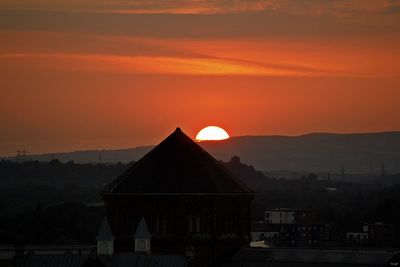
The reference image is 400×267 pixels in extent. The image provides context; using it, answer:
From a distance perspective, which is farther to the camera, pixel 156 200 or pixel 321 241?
pixel 321 241

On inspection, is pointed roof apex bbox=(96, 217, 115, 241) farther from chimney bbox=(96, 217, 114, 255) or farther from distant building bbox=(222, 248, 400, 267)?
distant building bbox=(222, 248, 400, 267)

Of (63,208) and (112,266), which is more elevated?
(63,208)

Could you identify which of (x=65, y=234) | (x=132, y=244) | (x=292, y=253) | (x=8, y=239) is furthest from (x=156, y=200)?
(x=65, y=234)

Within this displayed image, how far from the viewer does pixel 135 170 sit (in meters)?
89.7

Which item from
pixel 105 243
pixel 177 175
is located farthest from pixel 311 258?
pixel 105 243

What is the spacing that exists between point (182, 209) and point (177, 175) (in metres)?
2.32

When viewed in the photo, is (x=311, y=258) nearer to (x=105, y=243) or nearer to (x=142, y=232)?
(x=142, y=232)

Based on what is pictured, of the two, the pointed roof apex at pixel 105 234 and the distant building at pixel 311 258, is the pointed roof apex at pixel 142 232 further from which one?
the distant building at pixel 311 258

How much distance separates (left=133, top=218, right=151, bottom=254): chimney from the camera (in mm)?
85188

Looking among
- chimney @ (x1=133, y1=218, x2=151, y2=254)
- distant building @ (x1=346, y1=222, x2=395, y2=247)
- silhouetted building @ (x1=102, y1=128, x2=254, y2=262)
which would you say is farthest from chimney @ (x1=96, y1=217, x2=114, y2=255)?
distant building @ (x1=346, y1=222, x2=395, y2=247)

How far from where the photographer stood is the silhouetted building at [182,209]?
286 feet

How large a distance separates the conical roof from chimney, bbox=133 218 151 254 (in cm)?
272

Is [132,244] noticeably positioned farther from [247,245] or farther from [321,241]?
[321,241]

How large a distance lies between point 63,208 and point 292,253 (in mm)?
107906
